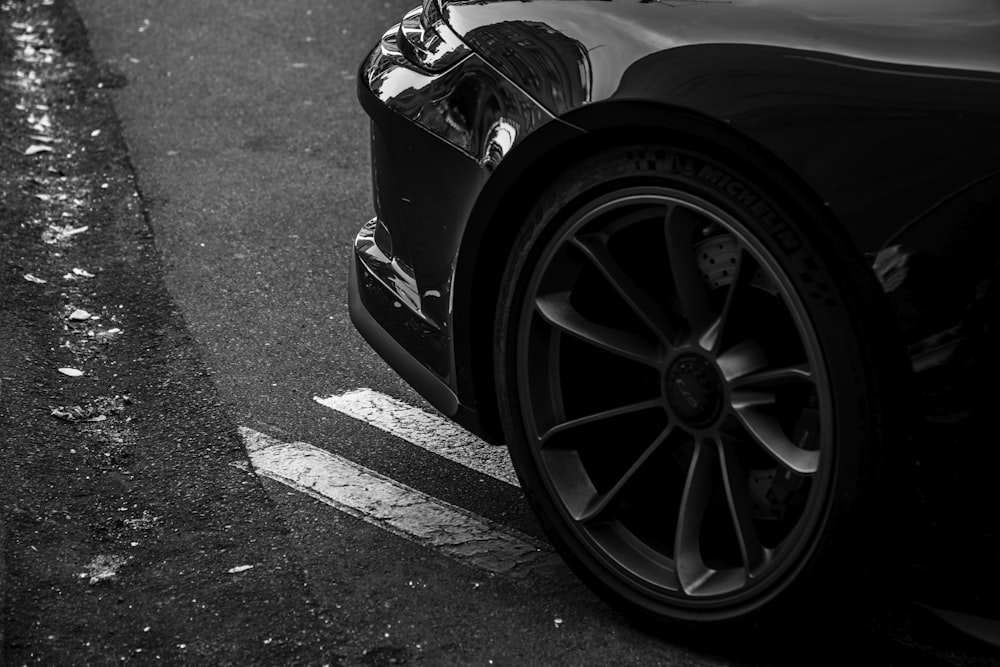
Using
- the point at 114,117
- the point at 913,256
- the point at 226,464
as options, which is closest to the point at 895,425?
the point at 913,256

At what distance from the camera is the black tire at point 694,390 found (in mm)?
2248

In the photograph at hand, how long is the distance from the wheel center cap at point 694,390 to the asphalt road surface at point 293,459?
18.0 inches

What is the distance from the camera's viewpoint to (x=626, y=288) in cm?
260

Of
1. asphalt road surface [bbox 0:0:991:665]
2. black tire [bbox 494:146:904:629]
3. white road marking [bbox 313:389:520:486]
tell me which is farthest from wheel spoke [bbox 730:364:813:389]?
white road marking [bbox 313:389:520:486]

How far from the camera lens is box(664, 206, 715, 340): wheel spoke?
Result: 8.05 ft

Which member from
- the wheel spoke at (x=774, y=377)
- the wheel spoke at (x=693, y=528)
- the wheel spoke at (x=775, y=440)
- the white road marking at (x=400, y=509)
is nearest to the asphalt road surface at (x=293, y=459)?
the white road marking at (x=400, y=509)

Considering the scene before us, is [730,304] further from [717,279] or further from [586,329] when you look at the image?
[586,329]

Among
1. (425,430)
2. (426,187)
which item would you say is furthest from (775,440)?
(425,430)

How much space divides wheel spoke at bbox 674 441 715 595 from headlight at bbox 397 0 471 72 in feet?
3.28

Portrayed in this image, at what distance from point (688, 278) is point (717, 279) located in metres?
0.06

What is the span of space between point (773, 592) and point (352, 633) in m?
0.89

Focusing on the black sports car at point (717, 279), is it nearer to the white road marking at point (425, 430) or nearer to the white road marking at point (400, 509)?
the white road marking at point (400, 509)

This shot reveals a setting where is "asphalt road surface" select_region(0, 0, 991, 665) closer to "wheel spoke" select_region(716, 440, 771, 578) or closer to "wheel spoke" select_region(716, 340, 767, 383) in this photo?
"wheel spoke" select_region(716, 440, 771, 578)

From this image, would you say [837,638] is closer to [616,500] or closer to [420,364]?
[616,500]
